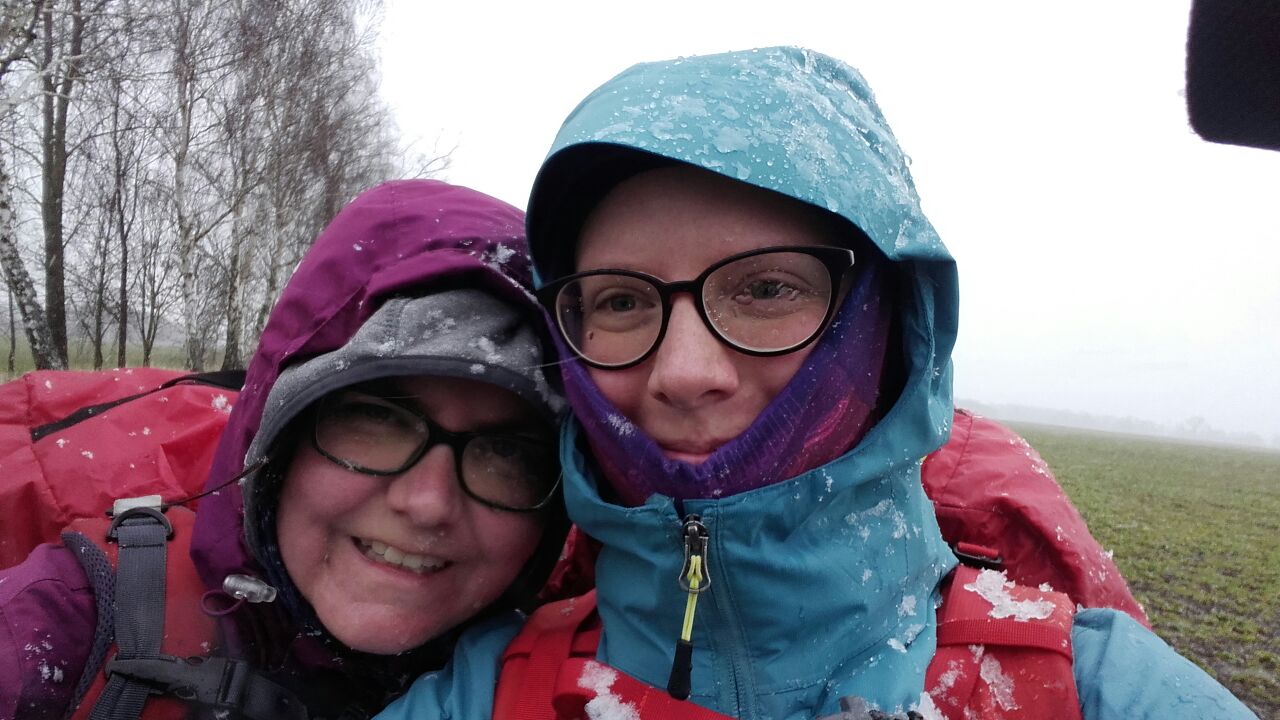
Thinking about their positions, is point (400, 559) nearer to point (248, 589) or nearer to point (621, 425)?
point (248, 589)

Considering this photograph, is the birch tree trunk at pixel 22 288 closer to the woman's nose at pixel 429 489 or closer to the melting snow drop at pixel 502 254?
the melting snow drop at pixel 502 254

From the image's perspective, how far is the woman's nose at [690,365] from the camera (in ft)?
3.62

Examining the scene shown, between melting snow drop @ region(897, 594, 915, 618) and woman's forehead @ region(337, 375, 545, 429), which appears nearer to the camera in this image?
melting snow drop @ region(897, 594, 915, 618)

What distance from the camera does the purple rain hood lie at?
59.0 inches

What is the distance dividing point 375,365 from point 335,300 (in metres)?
0.32

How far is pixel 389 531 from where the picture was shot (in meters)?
1.43

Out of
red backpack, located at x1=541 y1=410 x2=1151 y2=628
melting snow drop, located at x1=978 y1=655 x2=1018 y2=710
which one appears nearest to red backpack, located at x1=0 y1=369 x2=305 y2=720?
red backpack, located at x1=541 y1=410 x2=1151 y2=628

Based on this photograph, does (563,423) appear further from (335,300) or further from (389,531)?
(335,300)

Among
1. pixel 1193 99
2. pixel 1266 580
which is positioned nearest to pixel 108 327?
pixel 1193 99

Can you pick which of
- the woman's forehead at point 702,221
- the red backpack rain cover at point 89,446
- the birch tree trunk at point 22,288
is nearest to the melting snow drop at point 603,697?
the woman's forehead at point 702,221

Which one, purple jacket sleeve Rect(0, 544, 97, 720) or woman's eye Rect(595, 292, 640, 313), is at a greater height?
woman's eye Rect(595, 292, 640, 313)

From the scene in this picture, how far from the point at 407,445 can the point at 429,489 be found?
0.12 metres

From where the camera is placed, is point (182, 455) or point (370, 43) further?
point (370, 43)

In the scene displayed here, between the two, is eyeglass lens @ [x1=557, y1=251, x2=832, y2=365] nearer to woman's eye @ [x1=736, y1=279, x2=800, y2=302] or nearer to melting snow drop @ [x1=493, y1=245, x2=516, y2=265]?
woman's eye @ [x1=736, y1=279, x2=800, y2=302]
